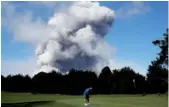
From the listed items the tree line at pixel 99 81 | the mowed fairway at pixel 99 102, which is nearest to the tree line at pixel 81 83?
the tree line at pixel 99 81

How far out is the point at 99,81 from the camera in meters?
117

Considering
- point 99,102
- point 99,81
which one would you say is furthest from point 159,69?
point 99,102

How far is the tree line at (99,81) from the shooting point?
4225 inches

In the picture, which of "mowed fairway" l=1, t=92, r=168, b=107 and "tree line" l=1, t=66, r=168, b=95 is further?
"tree line" l=1, t=66, r=168, b=95

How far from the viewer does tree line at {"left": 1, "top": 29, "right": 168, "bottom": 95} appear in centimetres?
10731

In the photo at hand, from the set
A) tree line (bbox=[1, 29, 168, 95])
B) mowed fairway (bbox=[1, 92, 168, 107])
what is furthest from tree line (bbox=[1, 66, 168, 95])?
mowed fairway (bbox=[1, 92, 168, 107])

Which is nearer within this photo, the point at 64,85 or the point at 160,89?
the point at 160,89

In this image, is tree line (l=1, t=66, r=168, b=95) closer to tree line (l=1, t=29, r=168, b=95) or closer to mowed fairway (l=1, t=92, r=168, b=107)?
tree line (l=1, t=29, r=168, b=95)

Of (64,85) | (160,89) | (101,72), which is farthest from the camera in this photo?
(101,72)

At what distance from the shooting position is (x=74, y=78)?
119938 millimetres

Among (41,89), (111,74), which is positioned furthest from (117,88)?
(41,89)

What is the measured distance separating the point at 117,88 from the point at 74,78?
14408 mm

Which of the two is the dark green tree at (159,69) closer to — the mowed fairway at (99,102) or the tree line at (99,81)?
the tree line at (99,81)

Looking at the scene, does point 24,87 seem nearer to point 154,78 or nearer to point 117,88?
point 117,88
